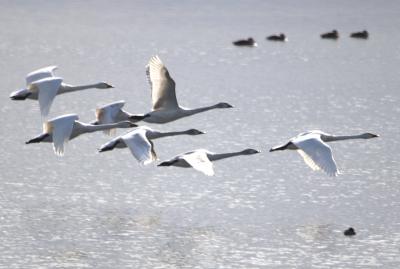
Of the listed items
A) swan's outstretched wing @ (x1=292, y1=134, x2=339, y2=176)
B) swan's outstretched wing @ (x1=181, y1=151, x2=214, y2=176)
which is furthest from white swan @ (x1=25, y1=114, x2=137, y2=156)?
swan's outstretched wing @ (x1=292, y1=134, x2=339, y2=176)

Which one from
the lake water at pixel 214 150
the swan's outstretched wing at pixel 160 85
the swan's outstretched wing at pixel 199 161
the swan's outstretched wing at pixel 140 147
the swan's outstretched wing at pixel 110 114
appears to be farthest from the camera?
the swan's outstretched wing at pixel 110 114

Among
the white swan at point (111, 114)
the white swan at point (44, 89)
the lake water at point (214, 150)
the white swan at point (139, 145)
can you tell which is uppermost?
the white swan at point (44, 89)

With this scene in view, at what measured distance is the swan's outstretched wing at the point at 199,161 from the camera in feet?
53.7

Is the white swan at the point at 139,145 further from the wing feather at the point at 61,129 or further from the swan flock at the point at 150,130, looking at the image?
the wing feather at the point at 61,129

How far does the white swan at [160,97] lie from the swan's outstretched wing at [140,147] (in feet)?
4.66

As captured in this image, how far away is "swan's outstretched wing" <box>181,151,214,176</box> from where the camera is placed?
16.4 meters

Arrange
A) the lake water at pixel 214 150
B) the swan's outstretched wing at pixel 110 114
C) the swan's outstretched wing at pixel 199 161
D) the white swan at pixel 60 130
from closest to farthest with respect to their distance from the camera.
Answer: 1. the lake water at pixel 214 150
2. the swan's outstretched wing at pixel 199 161
3. the white swan at pixel 60 130
4. the swan's outstretched wing at pixel 110 114

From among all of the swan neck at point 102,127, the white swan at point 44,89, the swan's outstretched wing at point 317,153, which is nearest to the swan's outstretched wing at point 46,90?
the white swan at point 44,89

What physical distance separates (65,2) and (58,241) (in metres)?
22.0

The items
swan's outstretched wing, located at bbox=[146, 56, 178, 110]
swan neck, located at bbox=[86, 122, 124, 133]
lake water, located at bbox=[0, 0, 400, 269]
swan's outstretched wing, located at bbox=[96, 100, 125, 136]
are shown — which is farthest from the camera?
swan's outstretched wing, located at bbox=[96, 100, 125, 136]

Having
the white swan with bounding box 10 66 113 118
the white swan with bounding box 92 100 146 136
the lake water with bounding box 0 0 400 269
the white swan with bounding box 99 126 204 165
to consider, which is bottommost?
the lake water with bounding box 0 0 400 269

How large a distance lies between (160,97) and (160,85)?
0.75ft

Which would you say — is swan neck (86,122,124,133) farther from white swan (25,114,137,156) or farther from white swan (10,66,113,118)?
white swan (10,66,113,118)

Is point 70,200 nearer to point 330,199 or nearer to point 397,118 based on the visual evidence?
point 330,199
